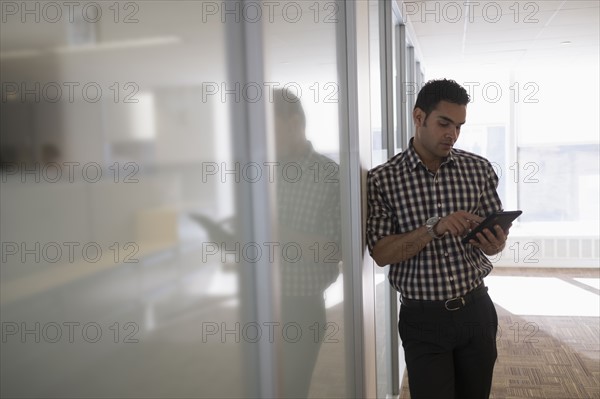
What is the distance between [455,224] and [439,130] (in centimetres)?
34

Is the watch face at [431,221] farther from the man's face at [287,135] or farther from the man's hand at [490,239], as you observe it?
the man's face at [287,135]

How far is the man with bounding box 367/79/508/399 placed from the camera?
6.08 feet

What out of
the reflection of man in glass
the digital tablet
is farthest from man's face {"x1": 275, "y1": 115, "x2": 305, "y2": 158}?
the digital tablet

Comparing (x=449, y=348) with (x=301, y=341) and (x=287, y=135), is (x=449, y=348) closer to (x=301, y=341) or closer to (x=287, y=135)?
(x=301, y=341)

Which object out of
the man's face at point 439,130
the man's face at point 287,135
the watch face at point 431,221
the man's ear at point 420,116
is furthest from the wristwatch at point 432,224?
the man's face at point 287,135

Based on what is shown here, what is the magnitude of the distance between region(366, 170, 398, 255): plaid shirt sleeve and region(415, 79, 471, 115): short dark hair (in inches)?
11.2

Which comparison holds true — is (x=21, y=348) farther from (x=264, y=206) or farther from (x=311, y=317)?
(x=311, y=317)

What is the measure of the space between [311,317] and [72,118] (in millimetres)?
953

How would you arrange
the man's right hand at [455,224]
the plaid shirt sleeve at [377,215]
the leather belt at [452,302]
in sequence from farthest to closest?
the plaid shirt sleeve at [377,215] < the leather belt at [452,302] < the man's right hand at [455,224]

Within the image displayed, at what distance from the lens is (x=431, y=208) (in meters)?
1.92

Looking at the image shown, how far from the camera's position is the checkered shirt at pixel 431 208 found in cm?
188

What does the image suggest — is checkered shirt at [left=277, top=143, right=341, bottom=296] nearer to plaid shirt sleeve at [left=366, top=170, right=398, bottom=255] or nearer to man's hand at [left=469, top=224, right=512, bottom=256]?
plaid shirt sleeve at [left=366, top=170, right=398, bottom=255]

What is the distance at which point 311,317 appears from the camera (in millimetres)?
1616

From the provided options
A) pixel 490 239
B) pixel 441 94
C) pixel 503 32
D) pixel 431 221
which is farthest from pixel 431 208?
pixel 503 32
